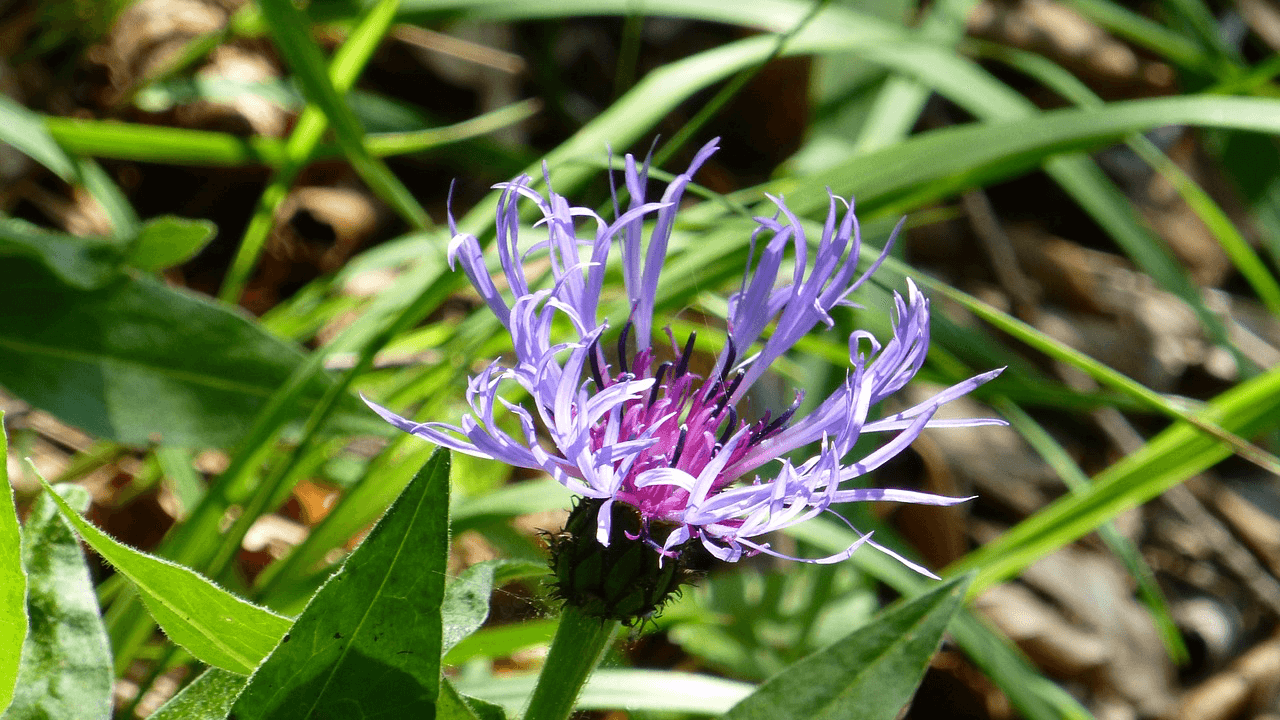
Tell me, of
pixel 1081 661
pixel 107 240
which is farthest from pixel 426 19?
pixel 1081 661

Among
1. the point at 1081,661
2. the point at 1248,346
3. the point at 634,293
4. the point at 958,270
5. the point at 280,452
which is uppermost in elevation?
the point at 634,293

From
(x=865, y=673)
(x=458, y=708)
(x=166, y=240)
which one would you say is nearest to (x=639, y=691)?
(x=865, y=673)

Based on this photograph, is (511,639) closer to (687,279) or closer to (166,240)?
(687,279)

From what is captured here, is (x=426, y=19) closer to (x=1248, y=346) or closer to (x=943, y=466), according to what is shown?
(x=943, y=466)

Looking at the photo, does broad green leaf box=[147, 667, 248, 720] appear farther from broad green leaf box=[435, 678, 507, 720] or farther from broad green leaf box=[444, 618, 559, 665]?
broad green leaf box=[444, 618, 559, 665]

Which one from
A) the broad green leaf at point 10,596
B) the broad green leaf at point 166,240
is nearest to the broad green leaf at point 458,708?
the broad green leaf at point 10,596
